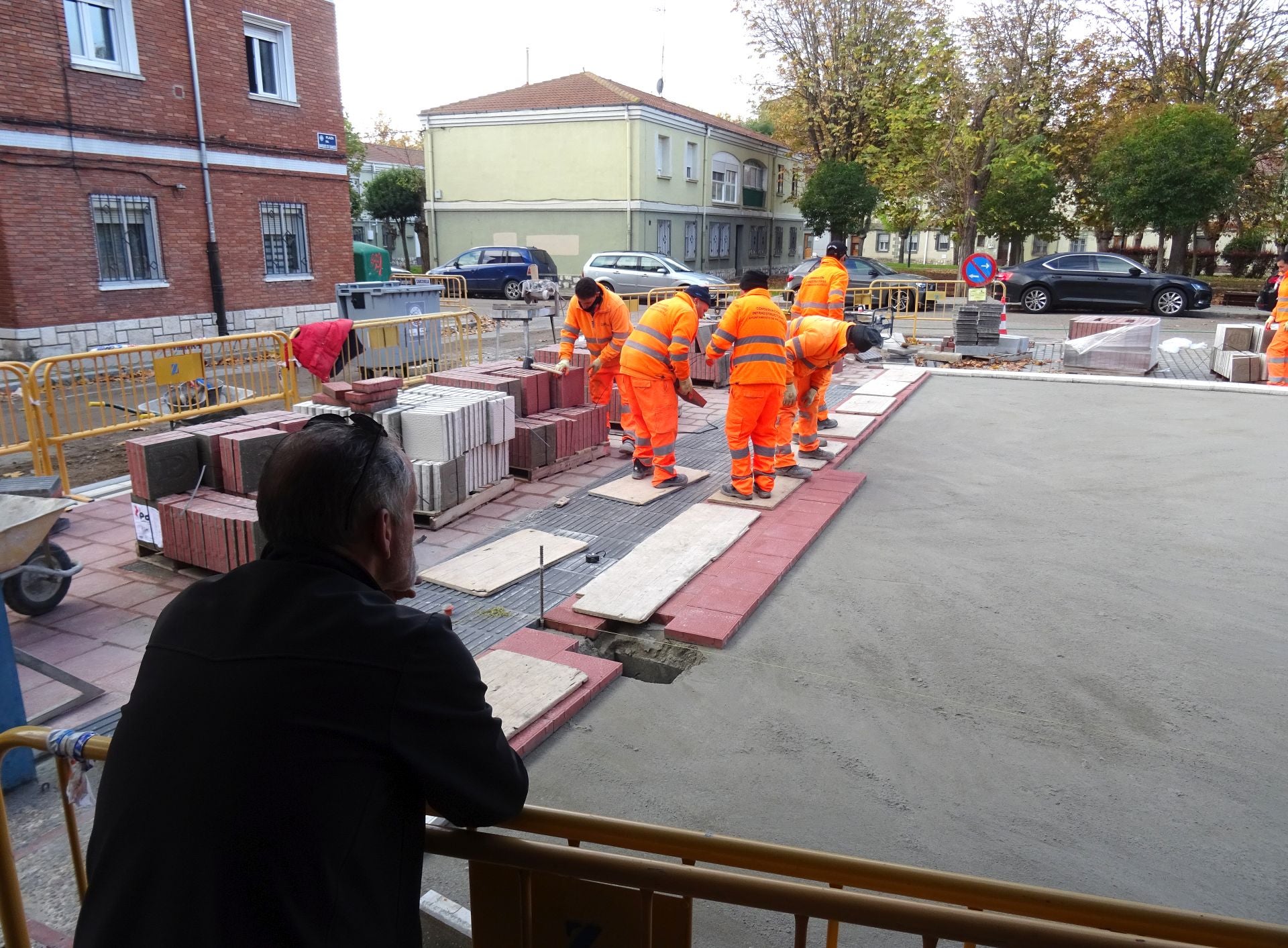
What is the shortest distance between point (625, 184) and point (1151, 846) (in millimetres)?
31328

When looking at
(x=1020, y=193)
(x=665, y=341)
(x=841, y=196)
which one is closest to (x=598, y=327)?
(x=665, y=341)

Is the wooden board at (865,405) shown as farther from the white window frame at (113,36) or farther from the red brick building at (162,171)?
the white window frame at (113,36)

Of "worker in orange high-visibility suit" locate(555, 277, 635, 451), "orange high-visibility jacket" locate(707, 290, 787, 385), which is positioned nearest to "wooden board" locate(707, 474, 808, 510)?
"orange high-visibility jacket" locate(707, 290, 787, 385)

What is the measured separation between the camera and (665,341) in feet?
25.2

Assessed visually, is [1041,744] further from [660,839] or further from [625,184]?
[625,184]

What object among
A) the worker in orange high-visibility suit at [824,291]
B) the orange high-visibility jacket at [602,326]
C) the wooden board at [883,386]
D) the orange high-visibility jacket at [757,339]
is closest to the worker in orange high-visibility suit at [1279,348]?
the wooden board at [883,386]

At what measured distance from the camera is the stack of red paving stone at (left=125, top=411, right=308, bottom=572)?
5.62m

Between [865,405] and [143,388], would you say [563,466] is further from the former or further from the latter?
[865,405]

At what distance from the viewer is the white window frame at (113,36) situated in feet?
48.5

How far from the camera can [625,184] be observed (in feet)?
106

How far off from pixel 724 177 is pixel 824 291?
30905 millimetres

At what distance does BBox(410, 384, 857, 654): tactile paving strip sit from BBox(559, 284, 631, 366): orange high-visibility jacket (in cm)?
127

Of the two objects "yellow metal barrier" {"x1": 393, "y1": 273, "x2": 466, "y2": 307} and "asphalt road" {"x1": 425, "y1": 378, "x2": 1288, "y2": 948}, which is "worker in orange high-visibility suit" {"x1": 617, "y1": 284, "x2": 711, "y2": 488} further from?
"yellow metal barrier" {"x1": 393, "y1": 273, "x2": 466, "y2": 307}

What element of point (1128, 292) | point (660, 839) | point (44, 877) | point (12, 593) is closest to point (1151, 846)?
point (660, 839)
